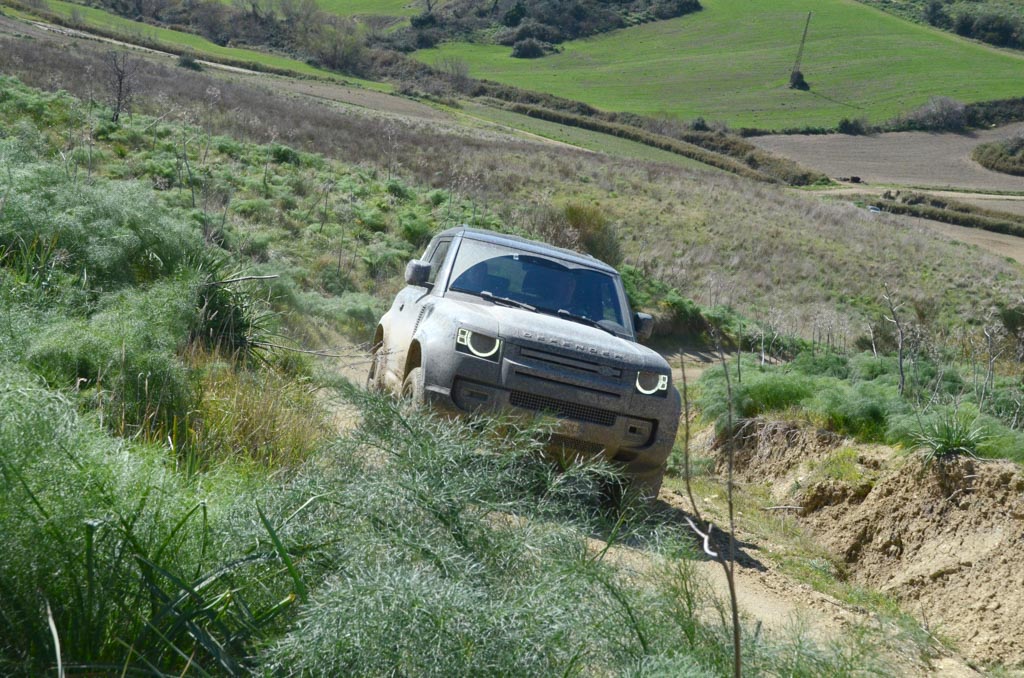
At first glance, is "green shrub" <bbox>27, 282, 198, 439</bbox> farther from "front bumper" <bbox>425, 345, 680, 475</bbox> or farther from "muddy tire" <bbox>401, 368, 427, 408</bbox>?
"front bumper" <bbox>425, 345, 680, 475</bbox>

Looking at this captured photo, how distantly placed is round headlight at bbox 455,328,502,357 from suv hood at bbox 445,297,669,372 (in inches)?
1.9

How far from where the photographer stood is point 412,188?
26781 mm

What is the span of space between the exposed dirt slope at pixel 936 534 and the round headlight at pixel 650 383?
2418 millimetres

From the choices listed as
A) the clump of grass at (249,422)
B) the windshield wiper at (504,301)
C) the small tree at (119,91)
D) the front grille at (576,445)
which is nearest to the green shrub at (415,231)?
the small tree at (119,91)

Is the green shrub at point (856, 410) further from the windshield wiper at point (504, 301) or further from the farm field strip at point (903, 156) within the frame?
the farm field strip at point (903, 156)

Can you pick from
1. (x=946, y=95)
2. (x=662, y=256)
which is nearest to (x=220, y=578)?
(x=662, y=256)

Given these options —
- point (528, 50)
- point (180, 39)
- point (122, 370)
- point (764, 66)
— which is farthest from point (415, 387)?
point (528, 50)

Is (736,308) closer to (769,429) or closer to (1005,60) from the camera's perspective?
(769,429)

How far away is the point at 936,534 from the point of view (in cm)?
759

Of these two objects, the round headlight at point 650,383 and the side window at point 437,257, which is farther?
the side window at point 437,257

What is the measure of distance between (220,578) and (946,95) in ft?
349

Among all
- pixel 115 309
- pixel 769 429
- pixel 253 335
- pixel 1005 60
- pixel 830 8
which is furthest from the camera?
pixel 830 8

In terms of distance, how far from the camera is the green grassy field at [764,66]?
98.6 meters

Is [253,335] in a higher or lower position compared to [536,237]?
higher
